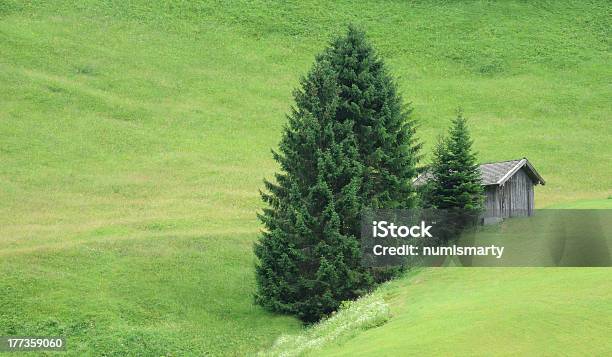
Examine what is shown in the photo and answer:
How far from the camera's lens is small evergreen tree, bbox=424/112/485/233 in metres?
49.4

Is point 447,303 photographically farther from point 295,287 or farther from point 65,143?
point 65,143

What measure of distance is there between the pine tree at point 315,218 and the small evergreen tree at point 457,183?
5925mm

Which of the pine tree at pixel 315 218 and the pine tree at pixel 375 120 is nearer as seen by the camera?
the pine tree at pixel 315 218

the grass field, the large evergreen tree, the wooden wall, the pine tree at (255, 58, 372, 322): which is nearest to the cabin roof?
the wooden wall

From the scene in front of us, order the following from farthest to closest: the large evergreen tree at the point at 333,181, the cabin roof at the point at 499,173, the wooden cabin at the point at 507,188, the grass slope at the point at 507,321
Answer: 1. the wooden cabin at the point at 507,188
2. the cabin roof at the point at 499,173
3. the large evergreen tree at the point at 333,181
4. the grass slope at the point at 507,321

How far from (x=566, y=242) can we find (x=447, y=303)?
12462 millimetres

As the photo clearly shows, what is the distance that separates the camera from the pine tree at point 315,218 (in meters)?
42.4

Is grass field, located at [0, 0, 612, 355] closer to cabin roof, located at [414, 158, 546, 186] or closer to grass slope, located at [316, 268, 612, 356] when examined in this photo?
grass slope, located at [316, 268, 612, 356]

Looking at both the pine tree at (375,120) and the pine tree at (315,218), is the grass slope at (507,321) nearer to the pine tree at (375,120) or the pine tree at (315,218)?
the pine tree at (315,218)

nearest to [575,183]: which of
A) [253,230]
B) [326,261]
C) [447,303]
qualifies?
[253,230]

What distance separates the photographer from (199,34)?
117125 mm

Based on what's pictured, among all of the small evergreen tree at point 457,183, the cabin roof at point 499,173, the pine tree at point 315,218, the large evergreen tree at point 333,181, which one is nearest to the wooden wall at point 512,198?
the cabin roof at point 499,173

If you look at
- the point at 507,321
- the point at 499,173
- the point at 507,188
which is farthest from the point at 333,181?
the point at 507,321

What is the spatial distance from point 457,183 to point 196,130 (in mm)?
45342
